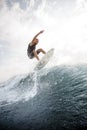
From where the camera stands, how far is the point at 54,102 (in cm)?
914

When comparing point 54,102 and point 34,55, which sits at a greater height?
point 34,55

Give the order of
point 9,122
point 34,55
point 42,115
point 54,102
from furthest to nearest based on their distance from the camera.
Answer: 1. point 34,55
2. point 54,102
3. point 9,122
4. point 42,115

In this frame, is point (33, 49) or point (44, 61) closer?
point (33, 49)

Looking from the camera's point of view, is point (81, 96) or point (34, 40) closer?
point (81, 96)

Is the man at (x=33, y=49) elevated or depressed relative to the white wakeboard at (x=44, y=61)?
elevated

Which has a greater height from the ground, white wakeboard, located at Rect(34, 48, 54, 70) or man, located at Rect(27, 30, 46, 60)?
man, located at Rect(27, 30, 46, 60)

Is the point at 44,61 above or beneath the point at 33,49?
beneath

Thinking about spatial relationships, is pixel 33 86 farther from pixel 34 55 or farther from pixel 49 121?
pixel 49 121

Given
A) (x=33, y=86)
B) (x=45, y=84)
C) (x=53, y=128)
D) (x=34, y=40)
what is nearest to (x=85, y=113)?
(x=53, y=128)

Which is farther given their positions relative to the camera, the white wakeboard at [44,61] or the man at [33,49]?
the white wakeboard at [44,61]

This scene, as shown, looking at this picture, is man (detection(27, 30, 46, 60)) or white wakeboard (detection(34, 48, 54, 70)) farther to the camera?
white wakeboard (detection(34, 48, 54, 70))

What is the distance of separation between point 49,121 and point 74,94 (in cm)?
290

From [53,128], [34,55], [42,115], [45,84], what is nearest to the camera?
[53,128]

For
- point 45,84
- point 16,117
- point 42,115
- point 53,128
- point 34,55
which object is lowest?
point 53,128
